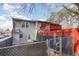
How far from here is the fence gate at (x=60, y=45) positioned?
1292 millimetres

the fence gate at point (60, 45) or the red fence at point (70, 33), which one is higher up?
the red fence at point (70, 33)

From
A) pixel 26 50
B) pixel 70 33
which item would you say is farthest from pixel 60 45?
pixel 26 50

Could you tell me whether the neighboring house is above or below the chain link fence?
above

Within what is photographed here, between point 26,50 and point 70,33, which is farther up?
point 70,33

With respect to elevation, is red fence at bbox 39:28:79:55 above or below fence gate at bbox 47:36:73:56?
above

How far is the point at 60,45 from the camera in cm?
129

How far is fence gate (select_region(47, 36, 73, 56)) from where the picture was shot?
4.24 feet

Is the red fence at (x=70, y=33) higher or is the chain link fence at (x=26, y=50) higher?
the red fence at (x=70, y=33)

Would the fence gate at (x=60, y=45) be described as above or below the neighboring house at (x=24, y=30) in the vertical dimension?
below

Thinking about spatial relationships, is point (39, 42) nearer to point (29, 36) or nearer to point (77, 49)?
point (29, 36)

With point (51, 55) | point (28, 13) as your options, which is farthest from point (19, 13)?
point (51, 55)

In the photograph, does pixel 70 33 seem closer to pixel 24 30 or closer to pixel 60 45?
pixel 60 45

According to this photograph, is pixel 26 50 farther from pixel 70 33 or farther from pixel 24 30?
pixel 70 33

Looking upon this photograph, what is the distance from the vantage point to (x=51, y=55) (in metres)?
1.30
